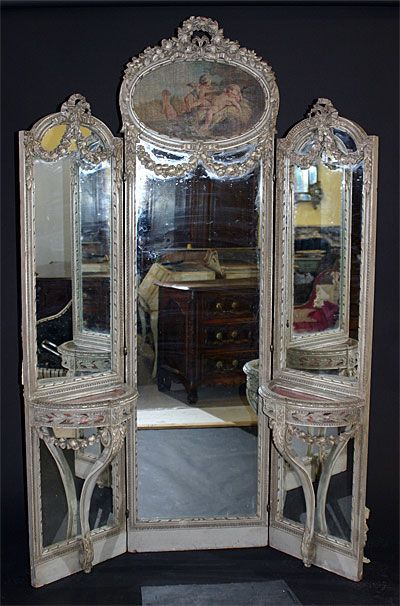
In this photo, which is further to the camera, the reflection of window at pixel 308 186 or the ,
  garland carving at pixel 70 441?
the reflection of window at pixel 308 186

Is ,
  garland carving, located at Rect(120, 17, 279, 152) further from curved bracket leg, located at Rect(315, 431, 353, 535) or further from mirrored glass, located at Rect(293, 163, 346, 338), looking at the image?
curved bracket leg, located at Rect(315, 431, 353, 535)

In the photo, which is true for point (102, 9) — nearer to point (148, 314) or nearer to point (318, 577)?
point (148, 314)

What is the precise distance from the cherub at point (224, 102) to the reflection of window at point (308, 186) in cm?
43

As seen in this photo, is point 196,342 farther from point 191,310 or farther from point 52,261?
point 52,261

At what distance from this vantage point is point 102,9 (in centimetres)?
352

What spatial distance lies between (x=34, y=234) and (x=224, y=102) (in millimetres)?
1086

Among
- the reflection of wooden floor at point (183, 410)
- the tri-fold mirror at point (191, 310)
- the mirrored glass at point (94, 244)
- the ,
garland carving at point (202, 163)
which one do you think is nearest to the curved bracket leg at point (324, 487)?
Result: the tri-fold mirror at point (191, 310)

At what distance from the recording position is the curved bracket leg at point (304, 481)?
353 cm

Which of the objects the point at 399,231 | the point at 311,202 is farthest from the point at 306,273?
the point at 399,231

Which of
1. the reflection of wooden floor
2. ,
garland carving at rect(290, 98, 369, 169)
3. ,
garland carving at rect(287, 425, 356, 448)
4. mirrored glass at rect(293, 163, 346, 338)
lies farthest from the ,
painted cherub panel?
,
  garland carving at rect(287, 425, 356, 448)

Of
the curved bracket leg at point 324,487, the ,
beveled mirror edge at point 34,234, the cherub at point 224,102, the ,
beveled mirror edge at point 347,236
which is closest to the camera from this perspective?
the ,
  beveled mirror edge at point 34,234

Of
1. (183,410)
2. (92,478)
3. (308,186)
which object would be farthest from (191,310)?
(92,478)

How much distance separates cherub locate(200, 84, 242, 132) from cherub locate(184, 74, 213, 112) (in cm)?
4

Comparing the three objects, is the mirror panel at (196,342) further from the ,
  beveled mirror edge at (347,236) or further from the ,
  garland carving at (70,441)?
the ,
  garland carving at (70,441)
